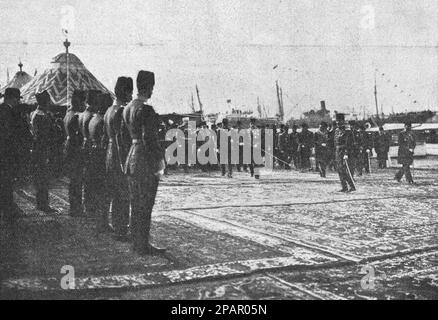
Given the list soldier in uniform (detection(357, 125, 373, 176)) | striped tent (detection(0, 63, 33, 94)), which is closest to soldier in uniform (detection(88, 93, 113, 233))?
soldier in uniform (detection(357, 125, 373, 176))

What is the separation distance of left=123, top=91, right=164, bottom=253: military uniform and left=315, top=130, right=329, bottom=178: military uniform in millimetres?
11763

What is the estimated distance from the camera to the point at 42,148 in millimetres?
8633

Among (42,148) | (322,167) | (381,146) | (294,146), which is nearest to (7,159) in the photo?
(42,148)

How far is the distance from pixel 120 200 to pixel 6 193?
4.73 feet

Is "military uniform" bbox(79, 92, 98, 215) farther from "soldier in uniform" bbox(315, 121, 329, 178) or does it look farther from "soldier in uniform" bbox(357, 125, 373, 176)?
"soldier in uniform" bbox(357, 125, 373, 176)

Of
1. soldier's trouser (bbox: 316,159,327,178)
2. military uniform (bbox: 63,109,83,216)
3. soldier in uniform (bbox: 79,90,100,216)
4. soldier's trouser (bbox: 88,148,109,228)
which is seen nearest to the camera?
soldier's trouser (bbox: 88,148,109,228)

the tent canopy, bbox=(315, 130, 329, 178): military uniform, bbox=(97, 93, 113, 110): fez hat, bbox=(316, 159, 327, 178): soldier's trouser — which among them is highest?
the tent canopy

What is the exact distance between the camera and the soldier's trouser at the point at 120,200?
6.46 m

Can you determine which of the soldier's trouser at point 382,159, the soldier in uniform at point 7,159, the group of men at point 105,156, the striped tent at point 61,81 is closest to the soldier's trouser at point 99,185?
the group of men at point 105,156

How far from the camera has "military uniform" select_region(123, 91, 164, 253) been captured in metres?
5.50

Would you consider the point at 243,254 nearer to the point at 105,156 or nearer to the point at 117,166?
the point at 117,166

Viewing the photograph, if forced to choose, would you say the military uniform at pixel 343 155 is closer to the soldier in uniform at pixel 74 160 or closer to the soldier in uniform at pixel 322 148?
the soldier in uniform at pixel 322 148
